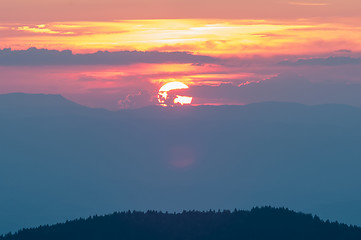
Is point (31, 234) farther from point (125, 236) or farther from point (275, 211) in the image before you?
point (275, 211)

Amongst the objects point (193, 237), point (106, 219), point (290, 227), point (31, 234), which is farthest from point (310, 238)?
point (31, 234)

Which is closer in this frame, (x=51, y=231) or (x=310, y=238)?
(x=310, y=238)

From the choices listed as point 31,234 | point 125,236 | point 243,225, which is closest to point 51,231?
point 31,234

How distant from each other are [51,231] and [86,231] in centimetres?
583

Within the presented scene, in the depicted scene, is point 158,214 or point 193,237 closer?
point 193,237

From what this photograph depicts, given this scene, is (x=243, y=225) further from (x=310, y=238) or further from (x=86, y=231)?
(x=86, y=231)

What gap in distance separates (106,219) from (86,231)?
16.0 feet

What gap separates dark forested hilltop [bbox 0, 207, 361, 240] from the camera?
107 meters

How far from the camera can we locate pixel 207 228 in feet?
359

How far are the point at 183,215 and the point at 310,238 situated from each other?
19.4 metres

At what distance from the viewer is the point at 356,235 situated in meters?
107

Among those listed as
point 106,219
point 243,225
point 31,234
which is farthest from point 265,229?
point 31,234

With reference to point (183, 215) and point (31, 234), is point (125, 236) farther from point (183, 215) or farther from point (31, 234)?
point (31, 234)

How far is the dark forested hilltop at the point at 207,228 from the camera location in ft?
352
